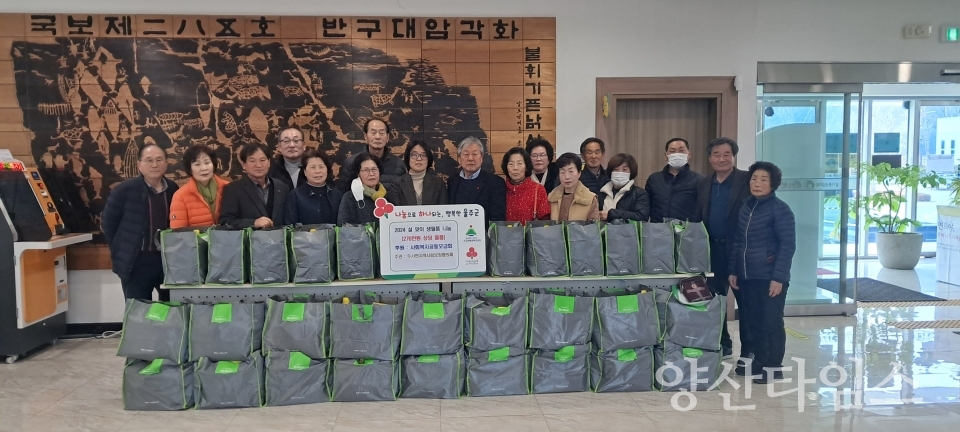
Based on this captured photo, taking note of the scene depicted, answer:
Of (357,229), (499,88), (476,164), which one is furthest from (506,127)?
(357,229)

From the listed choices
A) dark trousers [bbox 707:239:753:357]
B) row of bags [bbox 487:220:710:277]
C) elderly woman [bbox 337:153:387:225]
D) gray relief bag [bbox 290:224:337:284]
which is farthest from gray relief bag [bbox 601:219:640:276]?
gray relief bag [bbox 290:224:337:284]

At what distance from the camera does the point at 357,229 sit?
12.5ft

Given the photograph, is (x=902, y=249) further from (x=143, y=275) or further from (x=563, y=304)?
(x=143, y=275)

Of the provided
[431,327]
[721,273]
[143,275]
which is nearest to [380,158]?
[431,327]

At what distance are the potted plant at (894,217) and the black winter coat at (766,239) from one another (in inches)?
220

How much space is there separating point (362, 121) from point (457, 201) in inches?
65.7

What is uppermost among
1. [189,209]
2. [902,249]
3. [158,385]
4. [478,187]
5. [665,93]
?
[665,93]

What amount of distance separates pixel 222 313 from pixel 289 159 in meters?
1.28

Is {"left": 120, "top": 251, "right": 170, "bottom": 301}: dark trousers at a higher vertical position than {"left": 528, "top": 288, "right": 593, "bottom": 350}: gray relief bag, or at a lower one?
higher

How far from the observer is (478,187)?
165 inches

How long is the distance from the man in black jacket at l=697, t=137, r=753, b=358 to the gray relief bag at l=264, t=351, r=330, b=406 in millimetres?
2672

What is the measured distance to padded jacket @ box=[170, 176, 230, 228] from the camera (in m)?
3.91

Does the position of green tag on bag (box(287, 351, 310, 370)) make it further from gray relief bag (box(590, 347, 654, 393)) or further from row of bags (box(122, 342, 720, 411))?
gray relief bag (box(590, 347, 654, 393))

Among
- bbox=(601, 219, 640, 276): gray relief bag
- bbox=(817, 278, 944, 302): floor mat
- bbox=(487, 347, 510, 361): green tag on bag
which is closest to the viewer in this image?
bbox=(487, 347, 510, 361): green tag on bag
